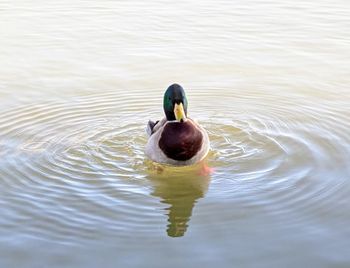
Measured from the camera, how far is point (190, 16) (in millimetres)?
11391

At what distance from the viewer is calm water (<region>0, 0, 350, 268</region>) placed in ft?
17.7

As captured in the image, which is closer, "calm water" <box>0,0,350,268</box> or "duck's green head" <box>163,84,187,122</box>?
"calm water" <box>0,0,350,268</box>

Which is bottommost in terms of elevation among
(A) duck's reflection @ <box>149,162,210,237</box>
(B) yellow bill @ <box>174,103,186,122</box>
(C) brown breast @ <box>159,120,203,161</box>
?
(A) duck's reflection @ <box>149,162,210,237</box>

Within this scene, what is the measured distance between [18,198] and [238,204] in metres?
1.70

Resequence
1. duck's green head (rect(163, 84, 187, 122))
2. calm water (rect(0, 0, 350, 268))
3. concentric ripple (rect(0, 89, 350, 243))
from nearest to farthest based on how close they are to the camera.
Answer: calm water (rect(0, 0, 350, 268)) < concentric ripple (rect(0, 89, 350, 243)) < duck's green head (rect(163, 84, 187, 122))

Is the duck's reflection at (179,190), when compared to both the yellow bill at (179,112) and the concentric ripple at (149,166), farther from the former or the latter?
the yellow bill at (179,112)

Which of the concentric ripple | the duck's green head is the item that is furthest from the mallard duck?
the concentric ripple

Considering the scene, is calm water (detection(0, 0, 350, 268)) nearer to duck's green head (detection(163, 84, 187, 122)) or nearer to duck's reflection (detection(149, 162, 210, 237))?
duck's reflection (detection(149, 162, 210, 237))

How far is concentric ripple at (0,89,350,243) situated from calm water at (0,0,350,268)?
0.02 m

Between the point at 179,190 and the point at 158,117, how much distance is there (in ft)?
5.70

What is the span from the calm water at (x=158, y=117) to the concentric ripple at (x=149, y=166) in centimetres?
2

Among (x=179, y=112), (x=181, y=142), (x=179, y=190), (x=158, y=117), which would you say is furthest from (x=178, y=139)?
(x=158, y=117)

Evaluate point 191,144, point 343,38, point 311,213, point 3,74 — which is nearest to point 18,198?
point 191,144

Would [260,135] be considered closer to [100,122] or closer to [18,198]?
[100,122]
